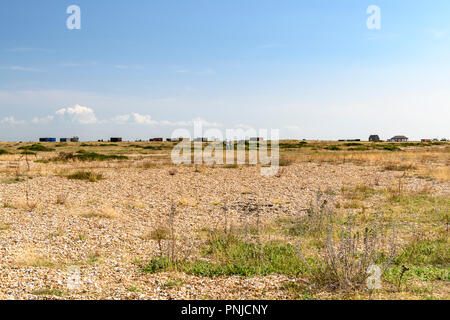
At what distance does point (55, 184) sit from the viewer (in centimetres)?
1903

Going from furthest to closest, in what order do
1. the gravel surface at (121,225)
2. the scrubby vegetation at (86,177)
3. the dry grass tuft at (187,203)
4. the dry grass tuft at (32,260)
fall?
the scrubby vegetation at (86,177)
the dry grass tuft at (187,203)
the dry grass tuft at (32,260)
the gravel surface at (121,225)

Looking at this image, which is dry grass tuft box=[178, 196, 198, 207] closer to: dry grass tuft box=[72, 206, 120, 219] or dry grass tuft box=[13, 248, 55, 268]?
dry grass tuft box=[72, 206, 120, 219]

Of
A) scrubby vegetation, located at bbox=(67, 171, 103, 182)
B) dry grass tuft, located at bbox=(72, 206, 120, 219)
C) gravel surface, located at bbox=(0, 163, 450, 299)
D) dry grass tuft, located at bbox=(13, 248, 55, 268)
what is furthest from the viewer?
scrubby vegetation, located at bbox=(67, 171, 103, 182)

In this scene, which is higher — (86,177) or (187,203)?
(86,177)

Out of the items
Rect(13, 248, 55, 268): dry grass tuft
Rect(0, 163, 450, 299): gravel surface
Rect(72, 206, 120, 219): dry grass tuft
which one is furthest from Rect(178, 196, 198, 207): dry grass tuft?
Rect(13, 248, 55, 268): dry grass tuft

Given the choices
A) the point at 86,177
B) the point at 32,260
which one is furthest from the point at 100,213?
the point at 86,177

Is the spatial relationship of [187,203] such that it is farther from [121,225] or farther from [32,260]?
[32,260]

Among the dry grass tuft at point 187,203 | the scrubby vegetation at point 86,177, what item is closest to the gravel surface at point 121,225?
the dry grass tuft at point 187,203

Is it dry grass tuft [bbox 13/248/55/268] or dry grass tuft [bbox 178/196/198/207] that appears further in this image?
dry grass tuft [bbox 178/196/198/207]

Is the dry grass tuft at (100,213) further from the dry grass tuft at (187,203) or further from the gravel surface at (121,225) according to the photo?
the dry grass tuft at (187,203)

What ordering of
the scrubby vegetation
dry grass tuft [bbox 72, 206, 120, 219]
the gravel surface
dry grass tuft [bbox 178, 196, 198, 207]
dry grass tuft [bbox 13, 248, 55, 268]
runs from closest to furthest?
1. the gravel surface
2. dry grass tuft [bbox 13, 248, 55, 268]
3. dry grass tuft [bbox 72, 206, 120, 219]
4. dry grass tuft [bbox 178, 196, 198, 207]
5. the scrubby vegetation

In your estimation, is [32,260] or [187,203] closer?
[32,260]

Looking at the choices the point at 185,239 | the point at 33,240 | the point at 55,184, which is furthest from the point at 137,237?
the point at 55,184
